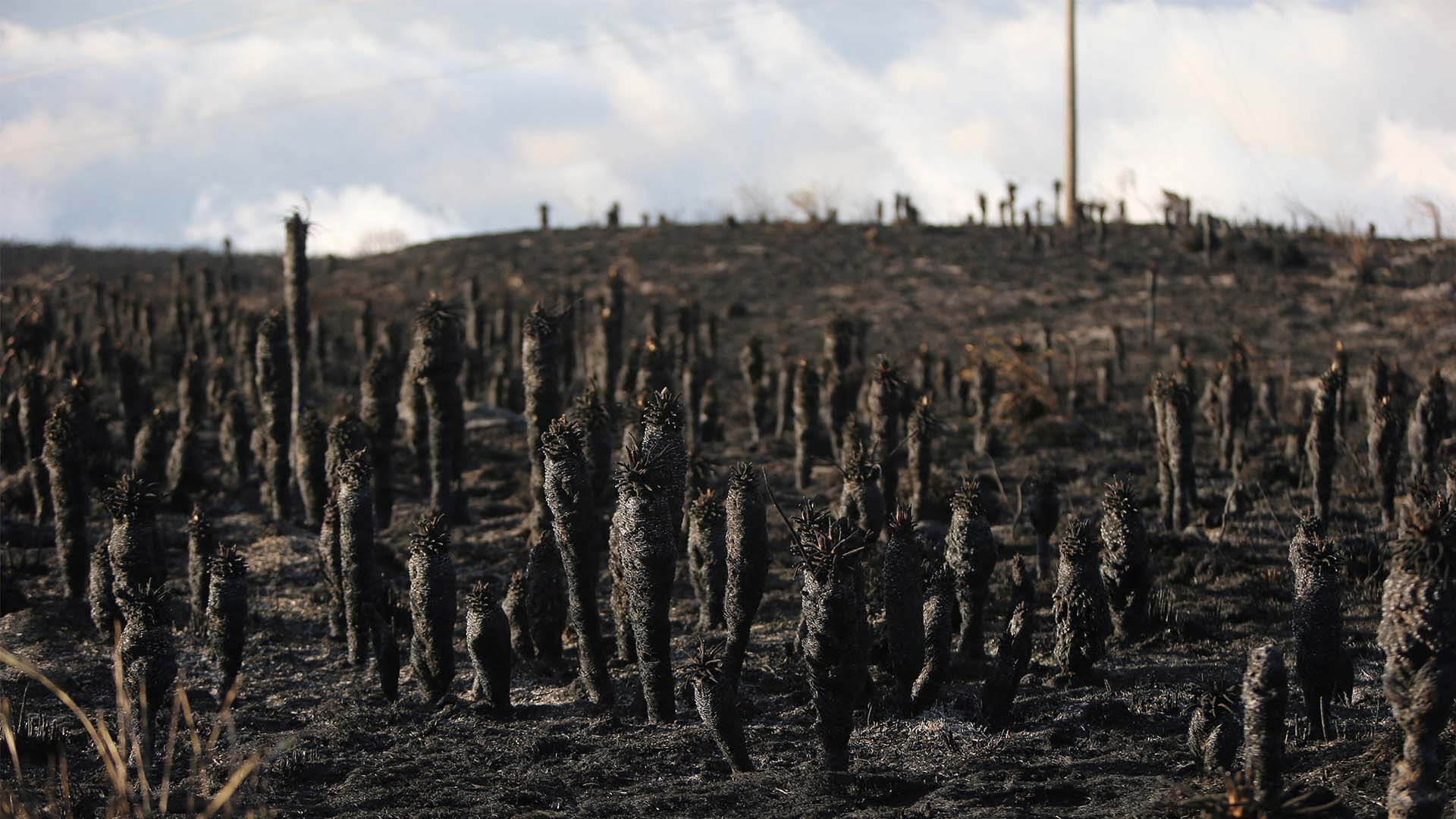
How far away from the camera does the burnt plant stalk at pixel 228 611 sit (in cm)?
1711

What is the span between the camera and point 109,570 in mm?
19219

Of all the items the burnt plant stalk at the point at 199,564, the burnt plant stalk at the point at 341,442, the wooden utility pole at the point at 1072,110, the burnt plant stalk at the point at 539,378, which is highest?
the wooden utility pole at the point at 1072,110

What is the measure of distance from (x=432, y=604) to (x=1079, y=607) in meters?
8.68

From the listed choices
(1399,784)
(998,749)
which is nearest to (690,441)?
(998,749)

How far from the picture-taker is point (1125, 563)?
59.6ft

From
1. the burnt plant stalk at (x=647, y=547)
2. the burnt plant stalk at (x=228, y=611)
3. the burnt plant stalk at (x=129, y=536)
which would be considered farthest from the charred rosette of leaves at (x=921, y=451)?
the burnt plant stalk at (x=129, y=536)

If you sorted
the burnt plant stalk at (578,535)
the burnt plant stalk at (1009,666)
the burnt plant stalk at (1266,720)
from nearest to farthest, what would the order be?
1. the burnt plant stalk at (1266,720)
2. the burnt plant stalk at (1009,666)
3. the burnt plant stalk at (578,535)

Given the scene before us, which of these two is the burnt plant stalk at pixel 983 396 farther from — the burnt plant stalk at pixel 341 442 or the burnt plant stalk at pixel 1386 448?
the burnt plant stalk at pixel 341 442

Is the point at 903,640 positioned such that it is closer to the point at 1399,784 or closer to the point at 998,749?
the point at 998,749

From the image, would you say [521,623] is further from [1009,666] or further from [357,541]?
[1009,666]

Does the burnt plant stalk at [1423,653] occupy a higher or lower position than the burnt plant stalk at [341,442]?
lower

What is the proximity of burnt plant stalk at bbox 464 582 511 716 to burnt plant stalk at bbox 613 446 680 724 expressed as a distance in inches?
84.4

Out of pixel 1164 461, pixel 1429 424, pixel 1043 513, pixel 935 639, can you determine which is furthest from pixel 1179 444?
pixel 935 639

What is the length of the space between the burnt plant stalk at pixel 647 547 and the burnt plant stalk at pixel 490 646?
2144 millimetres
